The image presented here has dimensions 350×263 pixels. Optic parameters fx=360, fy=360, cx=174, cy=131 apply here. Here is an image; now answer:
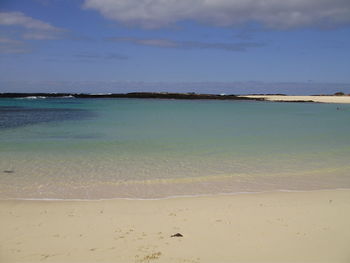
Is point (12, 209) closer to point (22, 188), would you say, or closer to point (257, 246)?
point (22, 188)

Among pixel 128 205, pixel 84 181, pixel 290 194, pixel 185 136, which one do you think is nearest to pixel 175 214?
pixel 128 205

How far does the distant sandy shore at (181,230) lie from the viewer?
13.0 feet

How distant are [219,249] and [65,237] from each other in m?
1.88

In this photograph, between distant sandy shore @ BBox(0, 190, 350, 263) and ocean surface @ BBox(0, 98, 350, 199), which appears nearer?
distant sandy shore @ BBox(0, 190, 350, 263)

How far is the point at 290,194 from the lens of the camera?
6457 millimetres

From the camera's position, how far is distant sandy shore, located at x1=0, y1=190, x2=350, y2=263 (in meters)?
3.96

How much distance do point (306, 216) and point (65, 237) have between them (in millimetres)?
3336

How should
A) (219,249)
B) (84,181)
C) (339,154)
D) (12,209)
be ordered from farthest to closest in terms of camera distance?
1. (339,154)
2. (84,181)
3. (12,209)
4. (219,249)

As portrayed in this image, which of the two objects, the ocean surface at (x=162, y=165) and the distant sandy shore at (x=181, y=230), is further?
the ocean surface at (x=162, y=165)

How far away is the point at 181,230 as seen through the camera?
15.2ft

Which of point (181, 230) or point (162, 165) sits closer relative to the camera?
point (181, 230)

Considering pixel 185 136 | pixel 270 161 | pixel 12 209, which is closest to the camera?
pixel 12 209

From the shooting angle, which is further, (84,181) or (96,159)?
(96,159)

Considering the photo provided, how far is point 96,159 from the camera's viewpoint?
9.70 meters
